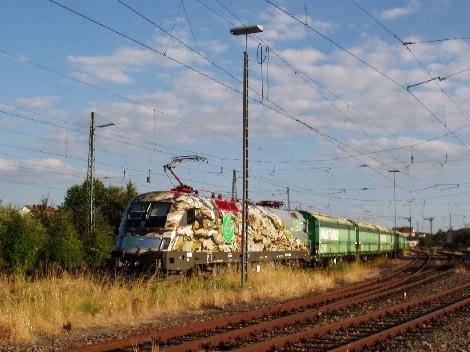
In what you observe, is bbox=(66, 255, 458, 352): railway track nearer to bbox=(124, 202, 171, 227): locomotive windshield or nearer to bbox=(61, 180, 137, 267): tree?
bbox=(124, 202, 171, 227): locomotive windshield

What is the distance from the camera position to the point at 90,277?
1920cm

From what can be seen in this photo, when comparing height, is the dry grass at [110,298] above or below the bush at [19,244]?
below

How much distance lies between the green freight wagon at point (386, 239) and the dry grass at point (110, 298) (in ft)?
94.1

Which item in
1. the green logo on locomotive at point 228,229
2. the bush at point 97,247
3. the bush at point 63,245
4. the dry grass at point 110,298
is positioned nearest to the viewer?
the dry grass at point 110,298

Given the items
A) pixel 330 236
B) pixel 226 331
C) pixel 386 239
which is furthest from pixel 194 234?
pixel 386 239

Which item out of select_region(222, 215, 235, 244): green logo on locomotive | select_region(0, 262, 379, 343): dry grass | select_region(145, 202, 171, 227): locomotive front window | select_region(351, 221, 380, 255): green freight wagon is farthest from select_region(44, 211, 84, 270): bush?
select_region(351, 221, 380, 255): green freight wagon

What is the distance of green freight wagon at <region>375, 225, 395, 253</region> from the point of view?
49812mm

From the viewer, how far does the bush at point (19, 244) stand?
2625 centimetres

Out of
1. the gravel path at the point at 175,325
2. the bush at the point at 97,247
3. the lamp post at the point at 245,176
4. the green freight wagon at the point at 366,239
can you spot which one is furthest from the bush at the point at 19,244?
the green freight wagon at the point at 366,239

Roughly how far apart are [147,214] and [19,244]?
937 cm

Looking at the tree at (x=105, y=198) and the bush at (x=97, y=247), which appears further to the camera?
the tree at (x=105, y=198)

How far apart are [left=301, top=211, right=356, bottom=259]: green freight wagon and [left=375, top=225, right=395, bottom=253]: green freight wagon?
34.7 feet

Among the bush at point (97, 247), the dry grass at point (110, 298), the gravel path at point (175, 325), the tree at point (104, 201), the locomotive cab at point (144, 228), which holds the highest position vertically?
the tree at point (104, 201)

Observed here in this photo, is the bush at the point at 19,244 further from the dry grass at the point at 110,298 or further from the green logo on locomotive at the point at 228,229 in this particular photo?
the green logo on locomotive at the point at 228,229
